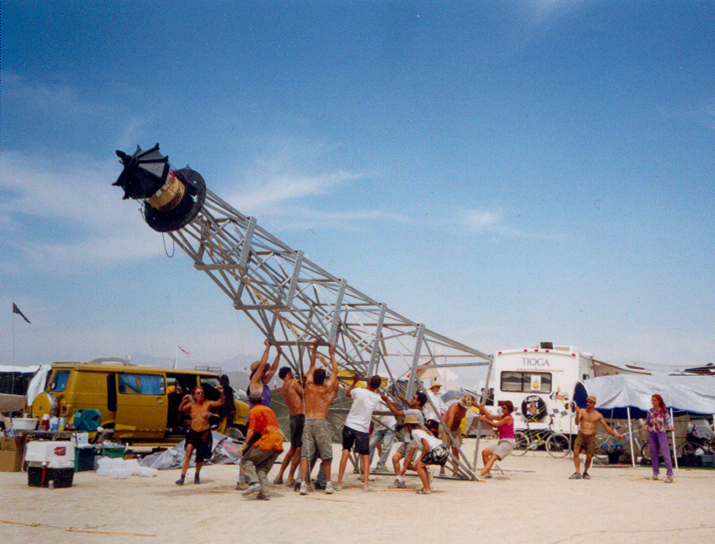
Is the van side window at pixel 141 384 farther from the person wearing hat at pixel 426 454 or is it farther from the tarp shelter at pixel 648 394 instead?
the tarp shelter at pixel 648 394

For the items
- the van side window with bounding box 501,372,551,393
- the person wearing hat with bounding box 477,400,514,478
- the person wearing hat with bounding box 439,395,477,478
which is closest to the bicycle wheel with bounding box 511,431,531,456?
the van side window with bounding box 501,372,551,393

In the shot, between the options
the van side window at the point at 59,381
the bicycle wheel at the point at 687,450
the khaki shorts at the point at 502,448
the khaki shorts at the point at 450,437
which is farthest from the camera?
the bicycle wheel at the point at 687,450

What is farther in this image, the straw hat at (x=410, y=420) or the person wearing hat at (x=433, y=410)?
the person wearing hat at (x=433, y=410)

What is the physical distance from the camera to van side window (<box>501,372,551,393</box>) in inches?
814

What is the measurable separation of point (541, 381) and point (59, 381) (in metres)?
13.6

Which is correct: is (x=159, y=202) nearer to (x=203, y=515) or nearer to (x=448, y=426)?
(x=203, y=515)

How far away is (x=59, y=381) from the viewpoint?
46.0 ft

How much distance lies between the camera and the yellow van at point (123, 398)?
13.6 m

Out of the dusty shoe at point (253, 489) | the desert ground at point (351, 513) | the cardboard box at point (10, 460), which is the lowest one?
the desert ground at point (351, 513)

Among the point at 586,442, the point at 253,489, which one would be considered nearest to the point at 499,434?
the point at 586,442

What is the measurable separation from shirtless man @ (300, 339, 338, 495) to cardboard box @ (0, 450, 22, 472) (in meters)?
5.47

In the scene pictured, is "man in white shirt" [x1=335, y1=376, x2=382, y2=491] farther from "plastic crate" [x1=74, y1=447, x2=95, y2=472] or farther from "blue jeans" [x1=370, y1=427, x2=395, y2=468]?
"plastic crate" [x1=74, y1=447, x2=95, y2=472]

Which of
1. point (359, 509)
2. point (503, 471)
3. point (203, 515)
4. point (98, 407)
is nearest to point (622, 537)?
point (359, 509)

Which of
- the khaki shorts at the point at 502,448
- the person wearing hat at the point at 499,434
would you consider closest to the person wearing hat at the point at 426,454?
the person wearing hat at the point at 499,434
